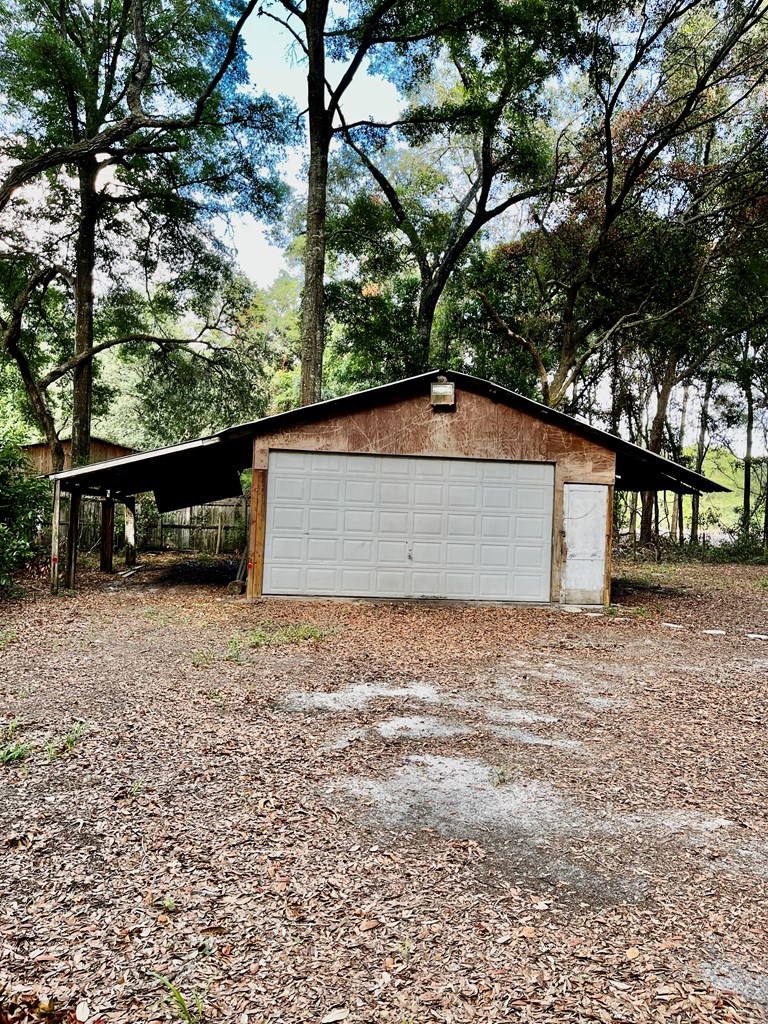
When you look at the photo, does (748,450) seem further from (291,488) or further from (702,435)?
(291,488)

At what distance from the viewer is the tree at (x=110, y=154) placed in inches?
626

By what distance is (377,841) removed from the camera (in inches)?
122

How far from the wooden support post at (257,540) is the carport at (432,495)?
2 cm

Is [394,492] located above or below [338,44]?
below

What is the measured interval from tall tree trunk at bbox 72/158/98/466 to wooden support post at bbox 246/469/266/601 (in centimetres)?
824

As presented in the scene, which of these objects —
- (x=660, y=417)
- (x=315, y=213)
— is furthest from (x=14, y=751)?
(x=660, y=417)

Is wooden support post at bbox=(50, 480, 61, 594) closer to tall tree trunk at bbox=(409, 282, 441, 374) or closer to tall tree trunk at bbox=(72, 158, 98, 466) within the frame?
tall tree trunk at bbox=(72, 158, 98, 466)

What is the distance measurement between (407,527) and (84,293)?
12.0 metres

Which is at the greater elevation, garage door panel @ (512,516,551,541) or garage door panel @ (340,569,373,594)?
garage door panel @ (512,516,551,541)

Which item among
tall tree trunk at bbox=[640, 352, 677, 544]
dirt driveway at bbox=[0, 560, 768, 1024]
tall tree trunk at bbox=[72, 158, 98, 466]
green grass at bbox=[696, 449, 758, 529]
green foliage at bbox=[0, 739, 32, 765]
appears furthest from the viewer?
green grass at bbox=[696, 449, 758, 529]

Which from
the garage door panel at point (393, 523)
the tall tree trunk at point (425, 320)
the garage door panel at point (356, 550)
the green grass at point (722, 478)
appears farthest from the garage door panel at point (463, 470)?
the tall tree trunk at point (425, 320)

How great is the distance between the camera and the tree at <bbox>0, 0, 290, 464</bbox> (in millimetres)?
15891

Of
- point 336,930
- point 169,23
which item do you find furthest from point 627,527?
point 336,930

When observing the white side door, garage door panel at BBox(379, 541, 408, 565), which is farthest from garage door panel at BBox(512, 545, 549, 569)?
garage door panel at BBox(379, 541, 408, 565)
